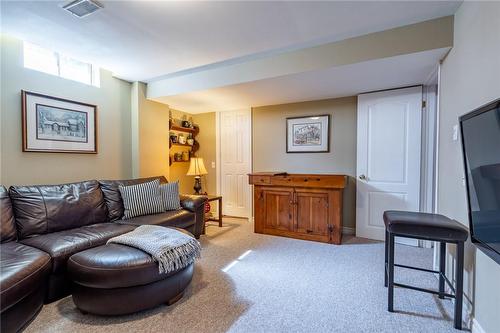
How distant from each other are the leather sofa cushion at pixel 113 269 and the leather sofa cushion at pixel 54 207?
85 centimetres

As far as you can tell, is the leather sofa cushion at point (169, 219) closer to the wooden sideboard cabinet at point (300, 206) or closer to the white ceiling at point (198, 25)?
the wooden sideboard cabinet at point (300, 206)

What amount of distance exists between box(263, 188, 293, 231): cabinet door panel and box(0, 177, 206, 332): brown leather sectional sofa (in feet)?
3.80

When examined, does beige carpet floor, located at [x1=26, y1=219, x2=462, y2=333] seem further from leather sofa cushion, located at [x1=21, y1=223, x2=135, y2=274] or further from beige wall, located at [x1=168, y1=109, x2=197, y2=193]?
beige wall, located at [x1=168, y1=109, x2=197, y2=193]

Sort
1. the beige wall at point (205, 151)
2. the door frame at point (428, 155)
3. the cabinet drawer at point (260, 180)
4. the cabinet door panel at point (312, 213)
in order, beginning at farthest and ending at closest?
the beige wall at point (205, 151)
the cabinet drawer at point (260, 180)
the cabinet door panel at point (312, 213)
the door frame at point (428, 155)

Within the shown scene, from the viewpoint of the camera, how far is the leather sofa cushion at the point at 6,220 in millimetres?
2061

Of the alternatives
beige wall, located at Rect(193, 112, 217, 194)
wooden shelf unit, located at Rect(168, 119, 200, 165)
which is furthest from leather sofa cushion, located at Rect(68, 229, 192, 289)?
beige wall, located at Rect(193, 112, 217, 194)

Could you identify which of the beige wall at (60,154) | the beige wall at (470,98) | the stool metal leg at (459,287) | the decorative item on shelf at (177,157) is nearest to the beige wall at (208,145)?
the decorative item on shelf at (177,157)

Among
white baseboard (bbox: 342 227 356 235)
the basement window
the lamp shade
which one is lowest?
white baseboard (bbox: 342 227 356 235)

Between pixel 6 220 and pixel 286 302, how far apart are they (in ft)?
8.16

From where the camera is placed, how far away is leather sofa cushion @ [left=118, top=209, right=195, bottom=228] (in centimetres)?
273

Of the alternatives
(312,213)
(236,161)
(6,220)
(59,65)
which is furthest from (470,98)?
(59,65)

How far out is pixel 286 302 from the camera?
1915mm

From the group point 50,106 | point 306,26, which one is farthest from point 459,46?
point 50,106

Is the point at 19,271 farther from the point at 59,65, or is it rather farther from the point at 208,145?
the point at 208,145
